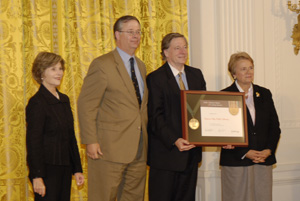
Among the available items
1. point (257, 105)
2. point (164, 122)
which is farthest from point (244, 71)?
point (164, 122)

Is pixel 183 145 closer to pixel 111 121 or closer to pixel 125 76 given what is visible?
pixel 111 121

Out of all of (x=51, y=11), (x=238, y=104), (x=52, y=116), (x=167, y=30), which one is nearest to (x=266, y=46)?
(x=167, y=30)

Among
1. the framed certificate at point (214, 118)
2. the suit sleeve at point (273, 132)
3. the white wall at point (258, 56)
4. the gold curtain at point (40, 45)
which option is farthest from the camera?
the white wall at point (258, 56)

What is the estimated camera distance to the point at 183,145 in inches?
133

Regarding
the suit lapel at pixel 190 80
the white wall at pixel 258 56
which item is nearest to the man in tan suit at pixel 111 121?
the suit lapel at pixel 190 80

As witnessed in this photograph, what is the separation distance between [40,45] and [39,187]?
1.76 m

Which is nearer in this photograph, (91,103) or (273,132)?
(91,103)

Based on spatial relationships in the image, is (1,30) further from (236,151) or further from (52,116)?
(236,151)

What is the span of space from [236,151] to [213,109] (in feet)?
1.51

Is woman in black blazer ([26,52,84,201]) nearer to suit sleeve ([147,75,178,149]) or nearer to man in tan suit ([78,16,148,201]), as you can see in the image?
man in tan suit ([78,16,148,201])

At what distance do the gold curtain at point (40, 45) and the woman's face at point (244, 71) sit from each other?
1203 millimetres

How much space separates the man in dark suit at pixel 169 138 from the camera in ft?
11.4

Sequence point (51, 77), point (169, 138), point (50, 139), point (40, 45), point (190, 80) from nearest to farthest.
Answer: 1. point (50, 139)
2. point (51, 77)
3. point (169, 138)
4. point (190, 80)
5. point (40, 45)

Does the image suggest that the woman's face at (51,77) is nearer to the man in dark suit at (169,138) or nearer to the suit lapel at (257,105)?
the man in dark suit at (169,138)
